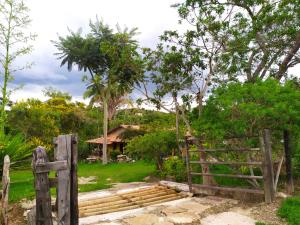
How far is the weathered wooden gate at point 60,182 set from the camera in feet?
15.0

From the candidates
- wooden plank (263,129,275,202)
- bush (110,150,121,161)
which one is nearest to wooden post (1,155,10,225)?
wooden plank (263,129,275,202)

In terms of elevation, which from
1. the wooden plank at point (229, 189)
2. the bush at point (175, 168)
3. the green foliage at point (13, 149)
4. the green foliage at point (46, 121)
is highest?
the green foliage at point (46, 121)

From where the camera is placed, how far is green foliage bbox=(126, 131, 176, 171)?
44.8ft

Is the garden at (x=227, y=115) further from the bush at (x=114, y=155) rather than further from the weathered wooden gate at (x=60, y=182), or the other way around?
the bush at (x=114, y=155)

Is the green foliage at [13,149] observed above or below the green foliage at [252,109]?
below

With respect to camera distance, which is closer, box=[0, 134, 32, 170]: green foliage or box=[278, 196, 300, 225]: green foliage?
box=[278, 196, 300, 225]: green foliage

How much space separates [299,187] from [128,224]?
5.44 m

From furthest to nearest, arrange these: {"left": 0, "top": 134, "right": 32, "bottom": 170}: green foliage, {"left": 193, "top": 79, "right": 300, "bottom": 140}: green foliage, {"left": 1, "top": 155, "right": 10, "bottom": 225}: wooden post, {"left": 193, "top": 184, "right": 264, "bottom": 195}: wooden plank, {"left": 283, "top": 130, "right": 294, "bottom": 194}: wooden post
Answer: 1. {"left": 0, "top": 134, "right": 32, "bottom": 170}: green foliage
2. {"left": 283, "top": 130, "right": 294, "bottom": 194}: wooden post
3. {"left": 193, "top": 184, "right": 264, "bottom": 195}: wooden plank
4. {"left": 193, "top": 79, "right": 300, "bottom": 140}: green foliage
5. {"left": 1, "top": 155, "right": 10, "bottom": 225}: wooden post

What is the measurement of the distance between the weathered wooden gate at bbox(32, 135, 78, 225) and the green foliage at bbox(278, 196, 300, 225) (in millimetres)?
4081

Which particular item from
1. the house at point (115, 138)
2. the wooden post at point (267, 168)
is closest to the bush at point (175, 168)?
the wooden post at point (267, 168)

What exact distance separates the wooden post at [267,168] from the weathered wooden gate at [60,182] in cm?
467

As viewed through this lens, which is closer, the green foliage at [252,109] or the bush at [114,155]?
the green foliage at [252,109]

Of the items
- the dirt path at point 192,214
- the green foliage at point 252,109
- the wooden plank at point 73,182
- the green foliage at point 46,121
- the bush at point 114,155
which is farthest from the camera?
the bush at point 114,155

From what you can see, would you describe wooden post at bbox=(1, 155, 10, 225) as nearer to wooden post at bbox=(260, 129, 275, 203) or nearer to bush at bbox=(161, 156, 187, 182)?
wooden post at bbox=(260, 129, 275, 203)
